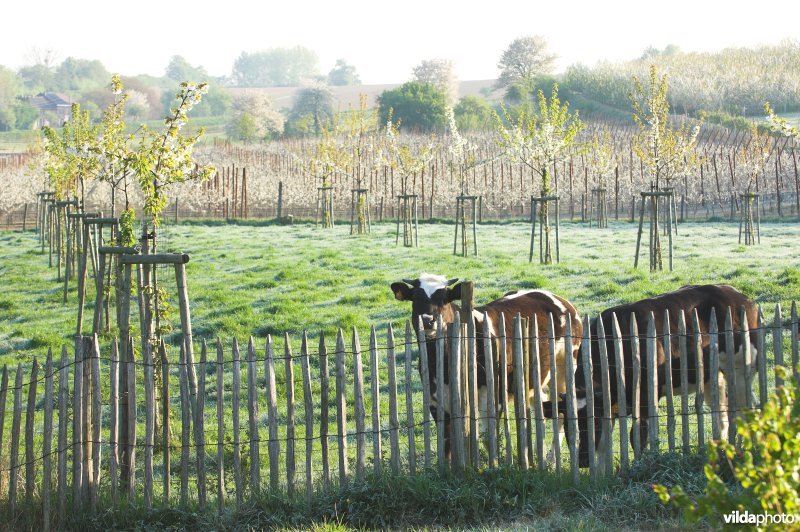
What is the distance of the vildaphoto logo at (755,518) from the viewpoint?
351cm

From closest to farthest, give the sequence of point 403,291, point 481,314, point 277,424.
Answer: point 277,424
point 481,314
point 403,291

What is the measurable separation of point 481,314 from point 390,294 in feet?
25.1

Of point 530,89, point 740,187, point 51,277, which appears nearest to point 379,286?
point 51,277

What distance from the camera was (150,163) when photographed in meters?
10.5

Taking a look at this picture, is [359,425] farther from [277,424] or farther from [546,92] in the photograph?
[546,92]

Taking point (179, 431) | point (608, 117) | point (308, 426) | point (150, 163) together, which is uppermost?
point (608, 117)

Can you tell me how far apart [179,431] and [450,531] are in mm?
4434

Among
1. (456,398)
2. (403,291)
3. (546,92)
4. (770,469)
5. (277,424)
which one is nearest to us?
(770,469)

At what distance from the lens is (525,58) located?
349ft

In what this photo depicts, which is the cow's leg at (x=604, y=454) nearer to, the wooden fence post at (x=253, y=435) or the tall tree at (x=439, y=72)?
the wooden fence post at (x=253, y=435)

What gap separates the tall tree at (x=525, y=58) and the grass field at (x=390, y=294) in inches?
3058

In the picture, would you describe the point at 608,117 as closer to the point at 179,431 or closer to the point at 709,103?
the point at 709,103

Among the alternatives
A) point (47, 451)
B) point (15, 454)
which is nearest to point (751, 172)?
point (47, 451)

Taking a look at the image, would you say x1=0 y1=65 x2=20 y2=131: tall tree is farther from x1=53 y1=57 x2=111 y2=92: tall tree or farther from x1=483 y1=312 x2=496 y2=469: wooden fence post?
x1=483 y1=312 x2=496 y2=469: wooden fence post
